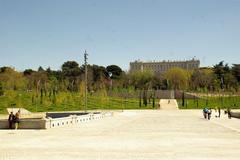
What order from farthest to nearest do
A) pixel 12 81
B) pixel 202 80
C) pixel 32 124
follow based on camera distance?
pixel 202 80
pixel 12 81
pixel 32 124

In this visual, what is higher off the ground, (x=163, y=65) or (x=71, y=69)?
(x=163, y=65)

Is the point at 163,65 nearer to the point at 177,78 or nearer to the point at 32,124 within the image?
the point at 177,78

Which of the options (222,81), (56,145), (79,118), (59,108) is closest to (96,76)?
(222,81)

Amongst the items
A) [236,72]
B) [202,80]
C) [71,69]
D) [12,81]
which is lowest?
[12,81]

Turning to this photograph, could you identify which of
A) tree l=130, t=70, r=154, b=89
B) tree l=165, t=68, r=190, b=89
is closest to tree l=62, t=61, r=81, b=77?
tree l=130, t=70, r=154, b=89

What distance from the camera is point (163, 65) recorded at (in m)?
173

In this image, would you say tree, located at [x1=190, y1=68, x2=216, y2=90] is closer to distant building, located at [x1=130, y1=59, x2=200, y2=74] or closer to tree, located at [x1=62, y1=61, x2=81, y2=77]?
tree, located at [x1=62, y1=61, x2=81, y2=77]

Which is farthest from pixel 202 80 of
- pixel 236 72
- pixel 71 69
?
pixel 71 69

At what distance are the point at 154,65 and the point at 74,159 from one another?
163 metres

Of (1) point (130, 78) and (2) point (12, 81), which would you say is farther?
(1) point (130, 78)

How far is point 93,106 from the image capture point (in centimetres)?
7125

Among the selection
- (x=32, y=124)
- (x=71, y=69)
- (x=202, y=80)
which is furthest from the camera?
(x=71, y=69)

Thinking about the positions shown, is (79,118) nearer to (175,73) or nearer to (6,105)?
(6,105)

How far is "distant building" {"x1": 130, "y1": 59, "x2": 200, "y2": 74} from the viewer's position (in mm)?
169250
